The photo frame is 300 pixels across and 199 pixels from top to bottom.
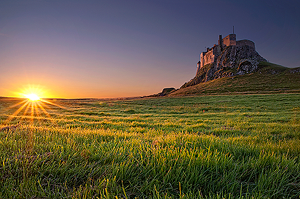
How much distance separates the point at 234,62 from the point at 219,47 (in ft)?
88.5

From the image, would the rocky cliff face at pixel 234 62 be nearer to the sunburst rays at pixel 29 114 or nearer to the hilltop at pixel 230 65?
the hilltop at pixel 230 65

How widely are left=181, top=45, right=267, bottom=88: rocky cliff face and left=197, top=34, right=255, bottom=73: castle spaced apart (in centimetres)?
440

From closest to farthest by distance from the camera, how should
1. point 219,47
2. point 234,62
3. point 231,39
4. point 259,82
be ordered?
point 259,82
point 234,62
point 231,39
point 219,47

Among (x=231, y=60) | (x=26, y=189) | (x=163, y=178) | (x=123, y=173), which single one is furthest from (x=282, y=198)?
(x=231, y=60)

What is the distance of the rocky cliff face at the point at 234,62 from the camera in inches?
4306

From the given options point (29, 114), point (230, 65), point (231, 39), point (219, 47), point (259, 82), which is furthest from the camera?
point (219, 47)

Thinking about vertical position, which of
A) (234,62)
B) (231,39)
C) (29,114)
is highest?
(231,39)

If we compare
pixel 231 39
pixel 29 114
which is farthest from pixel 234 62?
pixel 29 114

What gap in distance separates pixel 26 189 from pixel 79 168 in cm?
50

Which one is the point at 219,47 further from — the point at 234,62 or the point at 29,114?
the point at 29,114

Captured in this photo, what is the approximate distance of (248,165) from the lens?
6.44 feet

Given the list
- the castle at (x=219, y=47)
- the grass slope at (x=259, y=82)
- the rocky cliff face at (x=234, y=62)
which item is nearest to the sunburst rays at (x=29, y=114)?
the grass slope at (x=259, y=82)

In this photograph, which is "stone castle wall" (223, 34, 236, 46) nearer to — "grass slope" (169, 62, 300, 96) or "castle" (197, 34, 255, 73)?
"castle" (197, 34, 255, 73)

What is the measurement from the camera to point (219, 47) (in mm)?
140750
